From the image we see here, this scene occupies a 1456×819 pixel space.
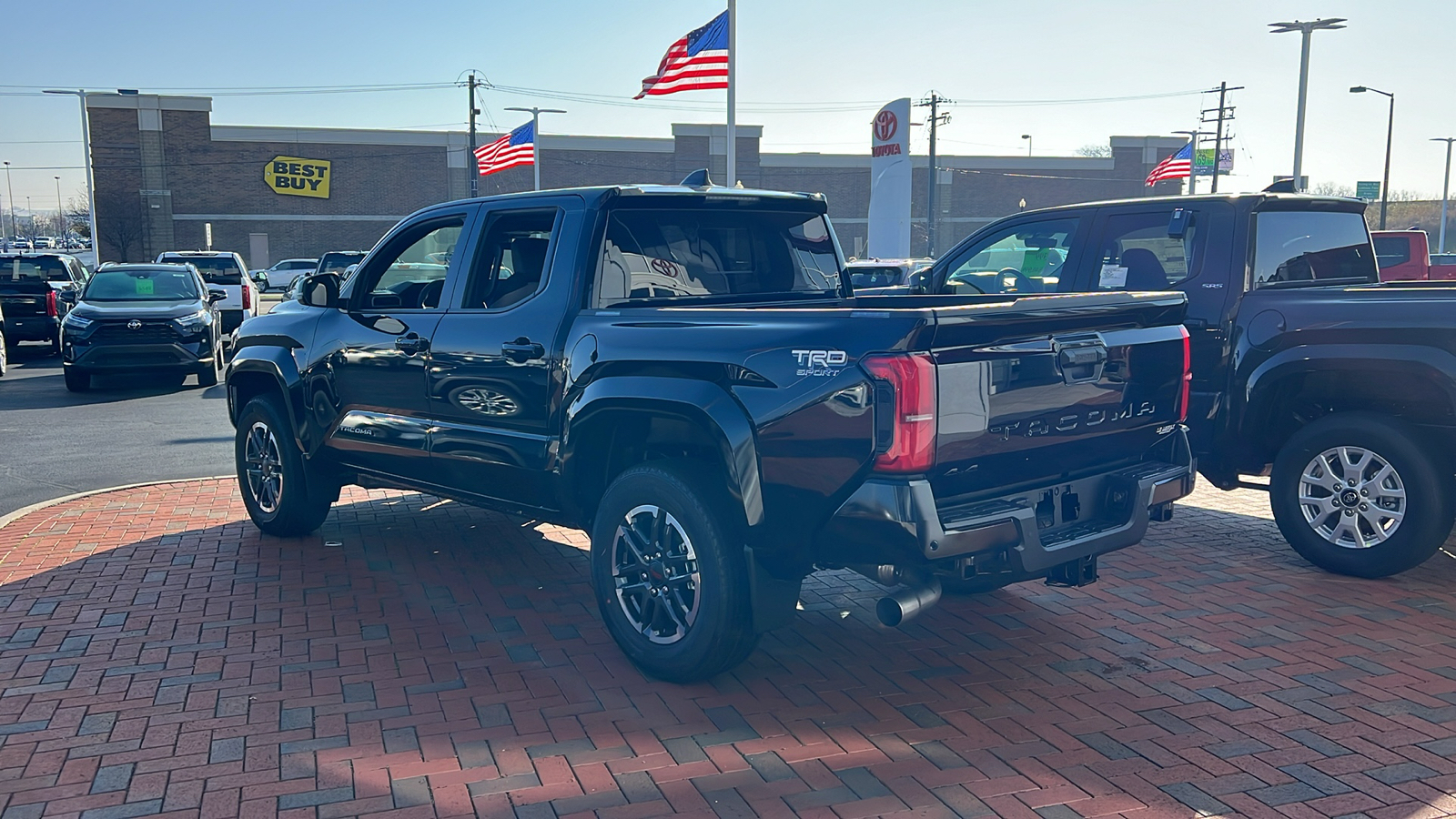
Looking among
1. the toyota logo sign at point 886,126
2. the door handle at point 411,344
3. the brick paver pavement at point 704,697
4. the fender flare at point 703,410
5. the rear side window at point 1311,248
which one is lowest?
the brick paver pavement at point 704,697

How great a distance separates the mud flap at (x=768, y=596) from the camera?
4297 millimetres

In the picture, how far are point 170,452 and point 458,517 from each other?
4325 mm

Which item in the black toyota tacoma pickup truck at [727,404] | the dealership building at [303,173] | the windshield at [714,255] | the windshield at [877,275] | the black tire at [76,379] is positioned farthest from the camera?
the dealership building at [303,173]

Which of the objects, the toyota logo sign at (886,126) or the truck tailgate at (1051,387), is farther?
the toyota logo sign at (886,126)

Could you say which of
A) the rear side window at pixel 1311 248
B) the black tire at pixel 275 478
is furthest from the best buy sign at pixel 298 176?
the rear side window at pixel 1311 248

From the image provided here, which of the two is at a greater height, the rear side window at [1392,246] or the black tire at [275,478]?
the rear side window at [1392,246]

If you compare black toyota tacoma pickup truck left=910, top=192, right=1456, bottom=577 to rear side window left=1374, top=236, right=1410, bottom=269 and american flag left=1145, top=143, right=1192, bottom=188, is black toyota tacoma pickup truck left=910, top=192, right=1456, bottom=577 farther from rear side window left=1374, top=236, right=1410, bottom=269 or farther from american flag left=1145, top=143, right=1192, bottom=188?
american flag left=1145, top=143, right=1192, bottom=188

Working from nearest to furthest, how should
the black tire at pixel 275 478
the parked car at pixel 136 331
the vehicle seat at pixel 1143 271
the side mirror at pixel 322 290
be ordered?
1. the side mirror at pixel 322 290
2. the vehicle seat at pixel 1143 271
3. the black tire at pixel 275 478
4. the parked car at pixel 136 331

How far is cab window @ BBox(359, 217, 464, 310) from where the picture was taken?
5988 millimetres

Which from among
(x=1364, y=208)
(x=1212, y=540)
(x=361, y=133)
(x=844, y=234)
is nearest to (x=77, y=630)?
(x=1212, y=540)

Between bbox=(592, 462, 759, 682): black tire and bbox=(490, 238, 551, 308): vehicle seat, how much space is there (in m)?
1.21

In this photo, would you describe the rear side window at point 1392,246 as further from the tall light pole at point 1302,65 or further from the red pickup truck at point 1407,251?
the tall light pole at point 1302,65

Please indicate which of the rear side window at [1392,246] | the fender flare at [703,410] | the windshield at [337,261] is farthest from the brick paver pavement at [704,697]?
the windshield at [337,261]

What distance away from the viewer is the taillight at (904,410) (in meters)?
3.73
